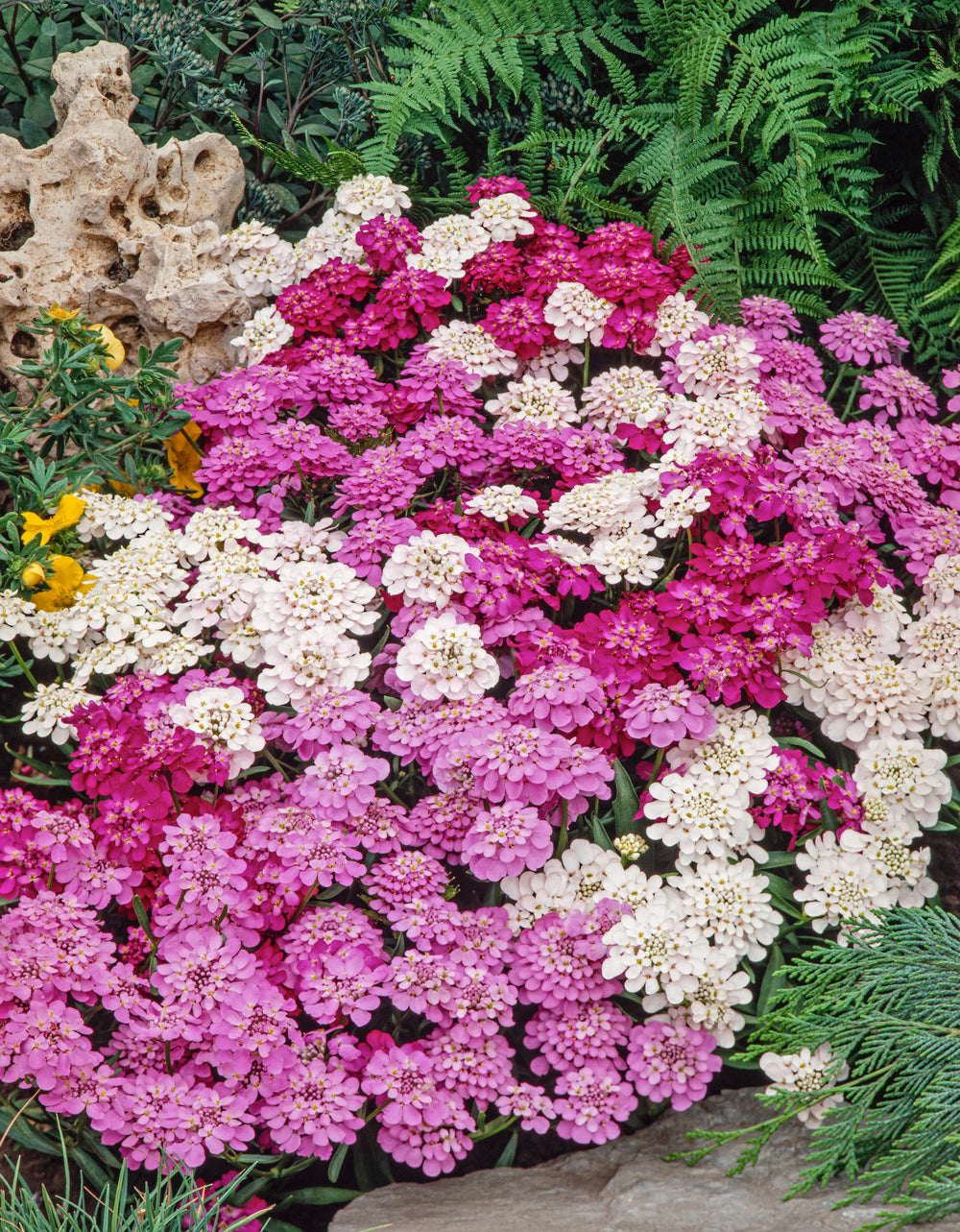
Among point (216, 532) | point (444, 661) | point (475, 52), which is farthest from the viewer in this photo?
point (475, 52)

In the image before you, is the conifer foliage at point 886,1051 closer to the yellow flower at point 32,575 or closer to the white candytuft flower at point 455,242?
the yellow flower at point 32,575

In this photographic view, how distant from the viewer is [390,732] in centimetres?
181

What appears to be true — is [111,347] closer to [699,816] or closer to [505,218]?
[505,218]

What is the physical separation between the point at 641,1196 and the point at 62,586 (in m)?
1.62

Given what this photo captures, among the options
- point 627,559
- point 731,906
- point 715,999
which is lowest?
point 715,999

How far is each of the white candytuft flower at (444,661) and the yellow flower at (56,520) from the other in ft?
2.68

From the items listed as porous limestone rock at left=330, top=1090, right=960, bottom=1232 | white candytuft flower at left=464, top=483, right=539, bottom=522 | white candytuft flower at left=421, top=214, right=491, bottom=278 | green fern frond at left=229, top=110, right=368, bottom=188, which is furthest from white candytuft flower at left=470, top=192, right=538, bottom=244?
porous limestone rock at left=330, top=1090, right=960, bottom=1232

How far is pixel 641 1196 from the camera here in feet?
5.24

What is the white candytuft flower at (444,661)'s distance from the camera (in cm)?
180

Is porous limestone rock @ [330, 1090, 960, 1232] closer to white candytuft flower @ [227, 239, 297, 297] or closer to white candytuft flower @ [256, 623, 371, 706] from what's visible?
white candytuft flower @ [256, 623, 371, 706]

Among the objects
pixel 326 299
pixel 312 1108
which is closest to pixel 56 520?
pixel 326 299

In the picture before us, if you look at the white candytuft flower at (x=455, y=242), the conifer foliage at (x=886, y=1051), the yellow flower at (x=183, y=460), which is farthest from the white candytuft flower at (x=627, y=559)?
the yellow flower at (x=183, y=460)

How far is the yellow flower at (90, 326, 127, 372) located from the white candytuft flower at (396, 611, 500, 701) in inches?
41.0

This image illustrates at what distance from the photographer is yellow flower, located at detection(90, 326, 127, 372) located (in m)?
2.24
